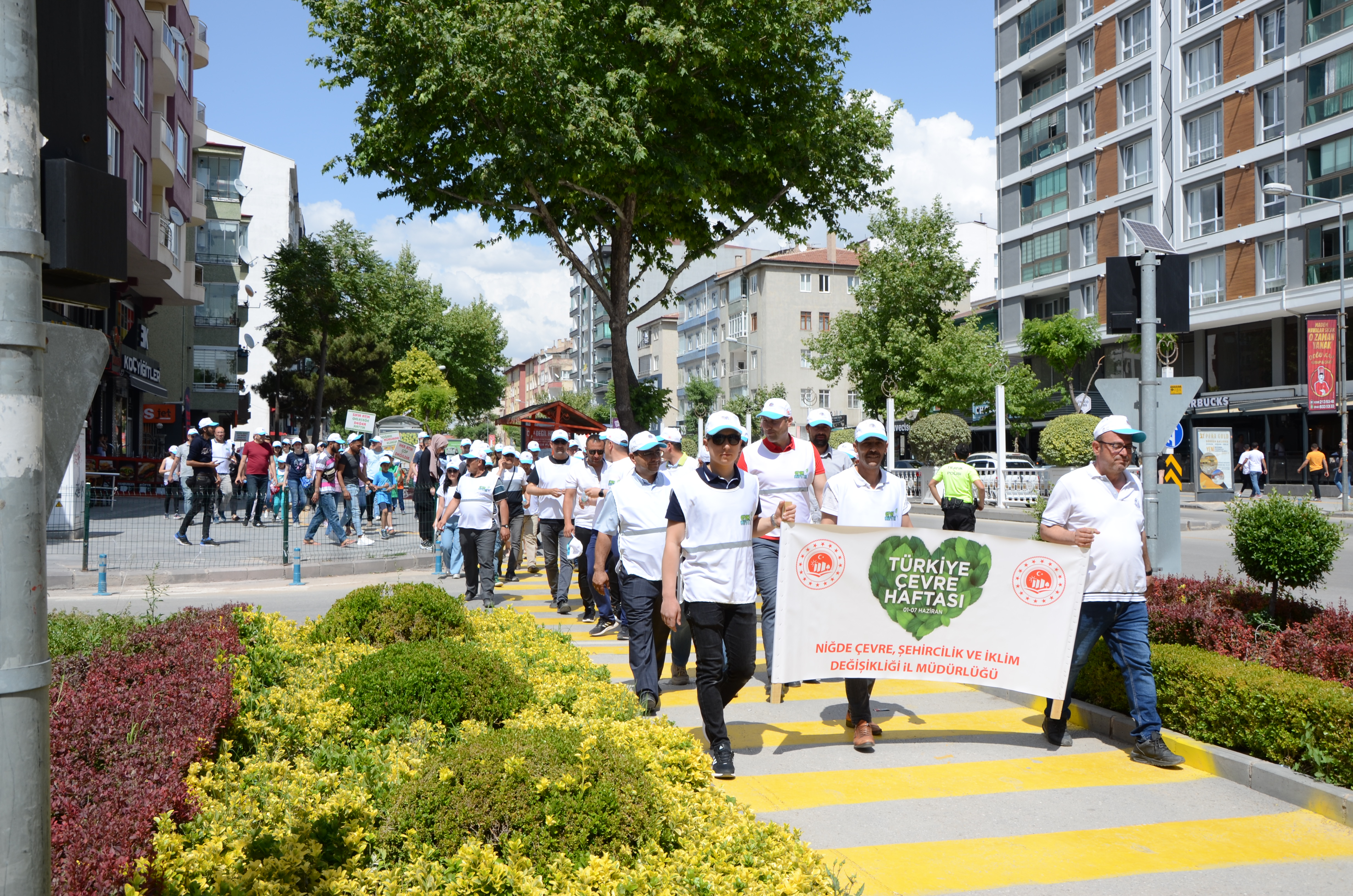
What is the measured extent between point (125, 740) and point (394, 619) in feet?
11.9

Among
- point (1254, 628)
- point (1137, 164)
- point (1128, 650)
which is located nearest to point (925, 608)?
point (1128, 650)

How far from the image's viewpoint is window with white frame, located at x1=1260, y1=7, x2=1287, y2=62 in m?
37.6

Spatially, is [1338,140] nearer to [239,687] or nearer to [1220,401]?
[1220,401]

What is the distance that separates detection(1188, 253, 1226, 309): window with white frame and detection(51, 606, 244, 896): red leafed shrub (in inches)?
1648

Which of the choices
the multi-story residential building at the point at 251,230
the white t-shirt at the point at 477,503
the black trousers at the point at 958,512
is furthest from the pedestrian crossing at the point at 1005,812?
the multi-story residential building at the point at 251,230

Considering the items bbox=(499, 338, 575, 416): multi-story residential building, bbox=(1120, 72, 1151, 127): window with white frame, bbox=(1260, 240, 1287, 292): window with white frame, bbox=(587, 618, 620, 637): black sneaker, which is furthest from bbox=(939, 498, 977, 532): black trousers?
bbox=(499, 338, 575, 416): multi-story residential building

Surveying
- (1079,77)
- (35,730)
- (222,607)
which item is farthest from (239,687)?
(1079,77)

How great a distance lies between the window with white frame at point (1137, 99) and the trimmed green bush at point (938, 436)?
18.1 meters

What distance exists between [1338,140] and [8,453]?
42.3 metres

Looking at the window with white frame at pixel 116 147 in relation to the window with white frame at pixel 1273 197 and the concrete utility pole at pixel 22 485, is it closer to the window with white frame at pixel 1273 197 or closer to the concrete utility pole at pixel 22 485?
the concrete utility pole at pixel 22 485

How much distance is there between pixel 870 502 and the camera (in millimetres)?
7254

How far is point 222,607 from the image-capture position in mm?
8492

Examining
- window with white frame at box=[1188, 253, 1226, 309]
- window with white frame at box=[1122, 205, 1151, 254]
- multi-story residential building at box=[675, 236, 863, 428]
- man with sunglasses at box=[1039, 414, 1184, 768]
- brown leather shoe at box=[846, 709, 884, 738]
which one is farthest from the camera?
multi-story residential building at box=[675, 236, 863, 428]

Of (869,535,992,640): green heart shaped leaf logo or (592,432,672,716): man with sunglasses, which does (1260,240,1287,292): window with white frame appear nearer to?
(869,535,992,640): green heart shaped leaf logo
